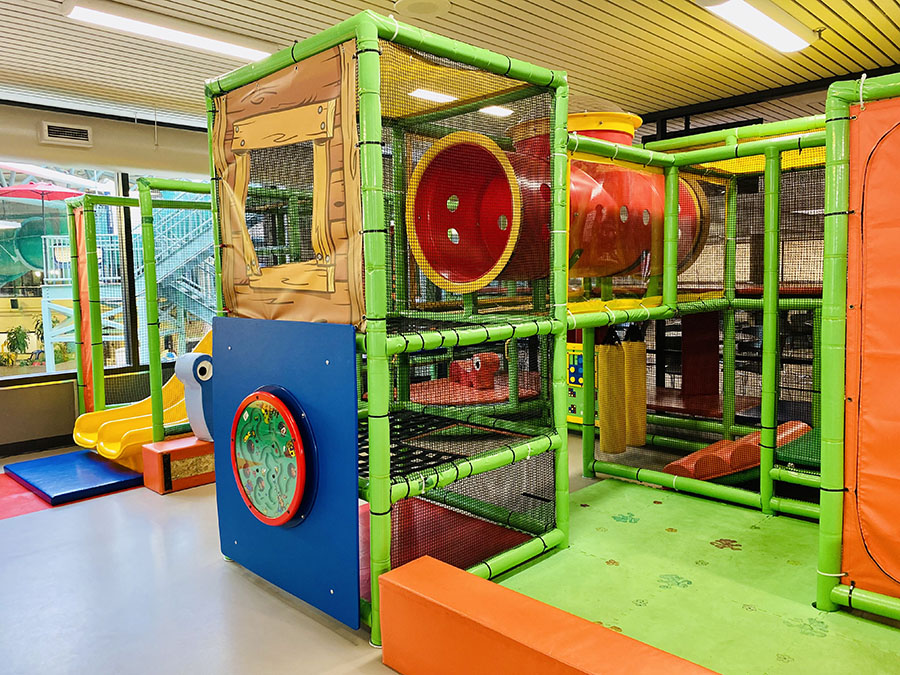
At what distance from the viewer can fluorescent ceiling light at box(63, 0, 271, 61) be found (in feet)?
13.3

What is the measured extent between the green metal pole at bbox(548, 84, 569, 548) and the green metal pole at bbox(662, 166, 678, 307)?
1149 millimetres

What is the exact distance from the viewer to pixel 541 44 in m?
5.28

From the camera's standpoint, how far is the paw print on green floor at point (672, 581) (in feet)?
9.95

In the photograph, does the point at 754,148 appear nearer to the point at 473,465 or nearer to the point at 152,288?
the point at 473,465

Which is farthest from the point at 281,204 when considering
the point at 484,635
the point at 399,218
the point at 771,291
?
the point at 771,291

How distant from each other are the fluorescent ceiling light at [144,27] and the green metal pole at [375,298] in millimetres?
2566

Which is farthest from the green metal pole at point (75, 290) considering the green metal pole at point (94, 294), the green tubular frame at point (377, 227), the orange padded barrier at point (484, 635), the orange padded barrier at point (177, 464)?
the orange padded barrier at point (484, 635)

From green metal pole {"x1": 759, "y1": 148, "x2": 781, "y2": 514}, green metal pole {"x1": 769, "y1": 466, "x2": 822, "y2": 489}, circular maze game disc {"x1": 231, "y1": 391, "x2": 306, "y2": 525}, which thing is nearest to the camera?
circular maze game disc {"x1": 231, "y1": 391, "x2": 306, "y2": 525}

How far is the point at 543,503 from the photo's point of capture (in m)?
3.48

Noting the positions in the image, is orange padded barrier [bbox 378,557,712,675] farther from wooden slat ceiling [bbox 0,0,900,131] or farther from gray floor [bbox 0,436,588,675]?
wooden slat ceiling [bbox 0,0,900,131]

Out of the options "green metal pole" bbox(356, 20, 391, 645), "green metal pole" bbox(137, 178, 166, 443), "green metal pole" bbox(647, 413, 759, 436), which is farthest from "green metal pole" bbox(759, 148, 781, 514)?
"green metal pole" bbox(137, 178, 166, 443)

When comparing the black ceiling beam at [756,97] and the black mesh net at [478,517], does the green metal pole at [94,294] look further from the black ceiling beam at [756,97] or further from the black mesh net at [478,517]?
the black ceiling beam at [756,97]

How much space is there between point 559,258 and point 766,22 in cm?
291

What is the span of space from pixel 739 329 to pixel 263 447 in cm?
331
